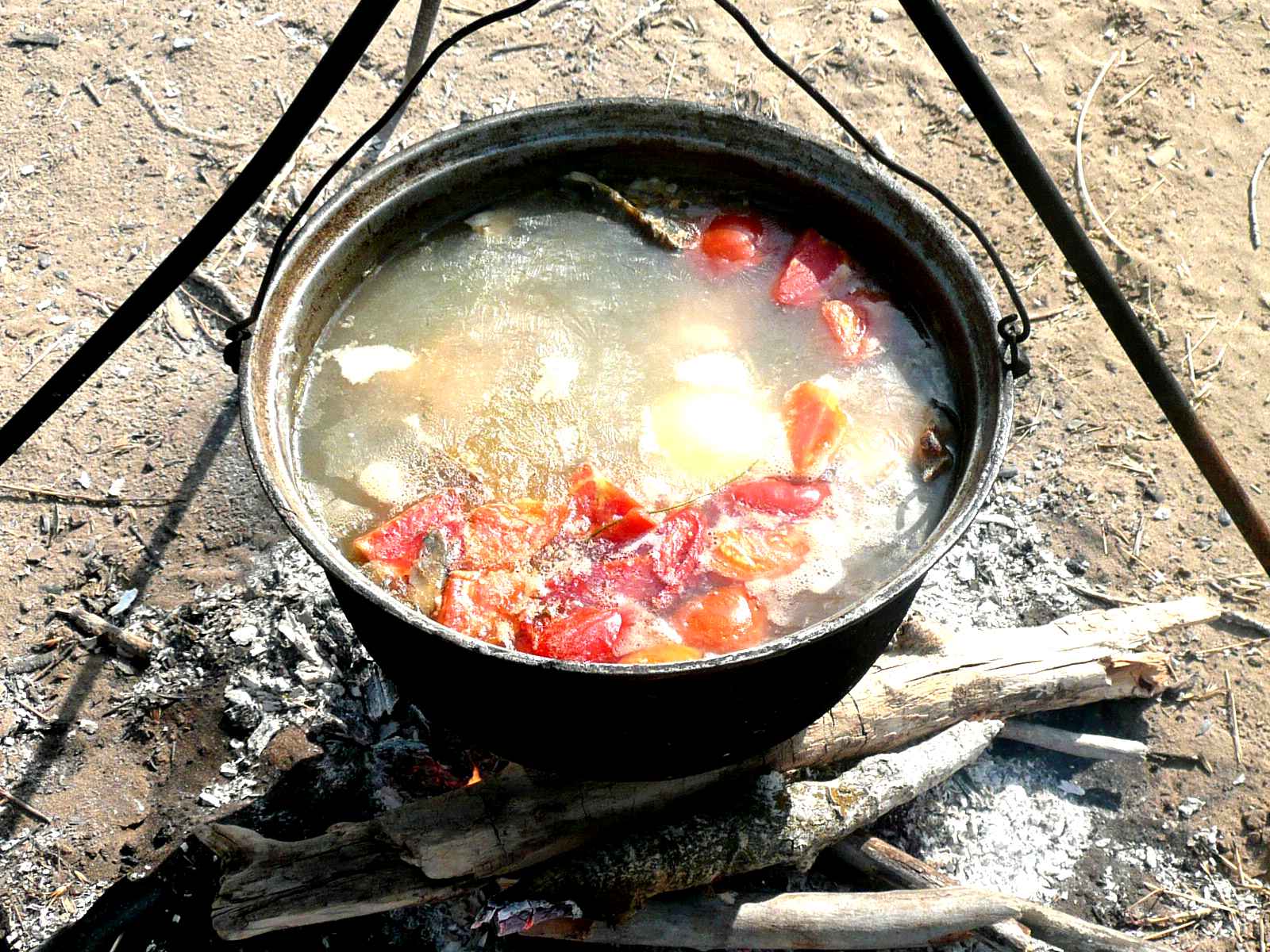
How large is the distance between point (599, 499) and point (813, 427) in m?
0.61

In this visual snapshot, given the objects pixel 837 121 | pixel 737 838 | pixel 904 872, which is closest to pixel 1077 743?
pixel 904 872

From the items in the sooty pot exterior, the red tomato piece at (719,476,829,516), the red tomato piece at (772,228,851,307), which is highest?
the red tomato piece at (772,228,851,307)

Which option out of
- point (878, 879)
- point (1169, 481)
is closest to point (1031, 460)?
point (1169, 481)

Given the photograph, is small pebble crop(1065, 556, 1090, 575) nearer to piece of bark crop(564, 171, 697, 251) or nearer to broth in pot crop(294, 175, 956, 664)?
broth in pot crop(294, 175, 956, 664)

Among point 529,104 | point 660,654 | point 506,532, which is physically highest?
point 529,104

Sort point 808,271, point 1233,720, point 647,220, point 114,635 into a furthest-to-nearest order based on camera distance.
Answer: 1. point 1233,720
2. point 114,635
3. point 647,220
4. point 808,271

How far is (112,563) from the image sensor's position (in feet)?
12.1

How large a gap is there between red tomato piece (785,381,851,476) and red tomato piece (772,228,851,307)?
344 millimetres

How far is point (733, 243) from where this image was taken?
10.4 ft

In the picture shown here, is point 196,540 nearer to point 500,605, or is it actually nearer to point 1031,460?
point 500,605

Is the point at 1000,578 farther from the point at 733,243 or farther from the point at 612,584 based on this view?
the point at 612,584

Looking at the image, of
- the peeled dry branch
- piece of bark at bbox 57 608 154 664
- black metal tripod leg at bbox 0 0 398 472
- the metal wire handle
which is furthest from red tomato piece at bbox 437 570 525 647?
piece of bark at bbox 57 608 154 664

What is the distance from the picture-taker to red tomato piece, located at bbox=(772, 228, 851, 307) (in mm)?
3068

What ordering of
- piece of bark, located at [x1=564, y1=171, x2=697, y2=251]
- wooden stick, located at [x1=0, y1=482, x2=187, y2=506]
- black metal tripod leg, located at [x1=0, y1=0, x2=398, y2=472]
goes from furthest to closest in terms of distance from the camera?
wooden stick, located at [x1=0, y1=482, x2=187, y2=506]
piece of bark, located at [x1=564, y1=171, x2=697, y2=251]
black metal tripod leg, located at [x1=0, y1=0, x2=398, y2=472]
